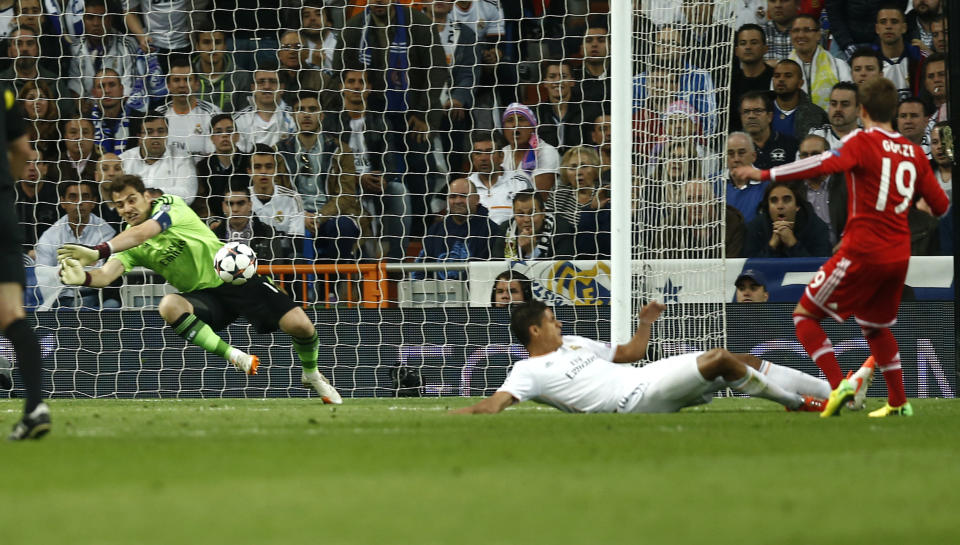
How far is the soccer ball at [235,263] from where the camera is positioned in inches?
384

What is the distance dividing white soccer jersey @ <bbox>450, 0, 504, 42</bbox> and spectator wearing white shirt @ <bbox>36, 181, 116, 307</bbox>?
162 inches

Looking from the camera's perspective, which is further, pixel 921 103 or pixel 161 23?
pixel 161 23

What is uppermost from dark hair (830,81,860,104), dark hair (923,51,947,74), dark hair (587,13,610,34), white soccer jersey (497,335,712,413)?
dark hair (587,13,610,34)

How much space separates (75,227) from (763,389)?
7.90 m

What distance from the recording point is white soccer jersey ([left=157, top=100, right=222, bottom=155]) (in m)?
13.2

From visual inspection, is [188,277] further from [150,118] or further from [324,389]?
[150,118]

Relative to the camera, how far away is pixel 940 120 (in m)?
12.2

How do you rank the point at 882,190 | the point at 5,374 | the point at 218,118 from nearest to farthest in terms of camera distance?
the point at 882,190 < the point at 5,374 < the point at 218,118

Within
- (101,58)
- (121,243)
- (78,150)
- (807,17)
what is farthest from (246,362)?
(807,17)

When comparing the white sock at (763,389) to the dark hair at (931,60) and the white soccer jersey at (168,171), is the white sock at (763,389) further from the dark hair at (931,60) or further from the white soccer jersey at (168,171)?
the white soccer jersey at (168,171)

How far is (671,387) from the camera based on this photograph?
24.1ft

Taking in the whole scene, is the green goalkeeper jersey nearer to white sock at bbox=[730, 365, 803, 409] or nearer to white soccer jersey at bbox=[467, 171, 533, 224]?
white soccer jersey at bbox=[467, 171, 533, 224]

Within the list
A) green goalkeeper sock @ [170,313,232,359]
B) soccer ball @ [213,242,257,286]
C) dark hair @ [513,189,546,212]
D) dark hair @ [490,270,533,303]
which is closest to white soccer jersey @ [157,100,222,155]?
dark hair @ [513,189,546,212]

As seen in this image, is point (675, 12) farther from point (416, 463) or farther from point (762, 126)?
point (416, 463)
